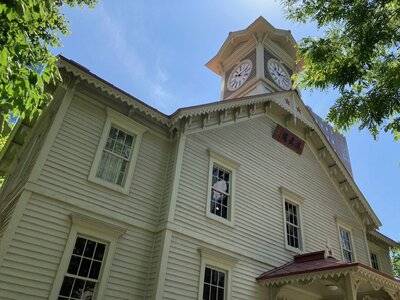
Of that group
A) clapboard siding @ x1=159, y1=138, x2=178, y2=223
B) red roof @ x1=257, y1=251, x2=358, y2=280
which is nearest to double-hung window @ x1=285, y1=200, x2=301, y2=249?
red roof @ x1=257, y1=251, x2=358, y2=280

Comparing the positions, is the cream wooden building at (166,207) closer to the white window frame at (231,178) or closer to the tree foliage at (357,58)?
the white window frame at (231,178)

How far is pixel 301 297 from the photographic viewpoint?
38.4 ft

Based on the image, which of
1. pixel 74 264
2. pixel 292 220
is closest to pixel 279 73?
pixel 292 220

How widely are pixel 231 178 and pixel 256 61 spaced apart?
7.84 m

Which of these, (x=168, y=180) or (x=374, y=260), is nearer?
(x=168, y=180)

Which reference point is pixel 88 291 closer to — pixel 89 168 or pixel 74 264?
pixel 74 264

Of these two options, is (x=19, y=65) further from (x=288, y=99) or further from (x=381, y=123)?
(x=288, y=99)

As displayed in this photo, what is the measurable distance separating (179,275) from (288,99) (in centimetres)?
917

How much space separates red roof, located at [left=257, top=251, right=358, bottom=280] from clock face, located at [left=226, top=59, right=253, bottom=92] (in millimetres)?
9392

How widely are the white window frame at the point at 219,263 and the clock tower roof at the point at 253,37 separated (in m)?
11.6

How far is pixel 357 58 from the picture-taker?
7.12 m

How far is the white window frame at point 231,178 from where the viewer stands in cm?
1053

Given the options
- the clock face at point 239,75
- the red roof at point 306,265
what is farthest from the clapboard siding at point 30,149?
the clock face at point 239,75

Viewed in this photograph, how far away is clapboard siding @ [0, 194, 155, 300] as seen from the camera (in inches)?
279
